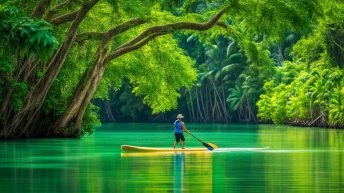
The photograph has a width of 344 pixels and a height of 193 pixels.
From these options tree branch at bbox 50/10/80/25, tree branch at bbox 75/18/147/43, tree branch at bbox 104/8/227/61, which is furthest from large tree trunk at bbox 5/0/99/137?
tree branch at bbox 104/8/227/61

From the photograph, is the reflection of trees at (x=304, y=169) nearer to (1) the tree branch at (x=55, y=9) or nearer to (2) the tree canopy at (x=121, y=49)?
(2) the tree canopy at (x=121, y=49)

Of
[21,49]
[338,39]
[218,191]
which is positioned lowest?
[218,191]

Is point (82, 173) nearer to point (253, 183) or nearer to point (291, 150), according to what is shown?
point (253, 183)

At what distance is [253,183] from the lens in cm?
1850

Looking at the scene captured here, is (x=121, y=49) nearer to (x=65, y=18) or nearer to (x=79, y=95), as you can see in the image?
(x=79, y=95)

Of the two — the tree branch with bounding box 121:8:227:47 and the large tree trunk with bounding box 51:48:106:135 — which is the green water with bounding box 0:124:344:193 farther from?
the large tree trunk with bounding box 51:48:106:135

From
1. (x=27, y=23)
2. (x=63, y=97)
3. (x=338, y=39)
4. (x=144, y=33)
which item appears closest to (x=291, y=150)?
(x=144, y=33)

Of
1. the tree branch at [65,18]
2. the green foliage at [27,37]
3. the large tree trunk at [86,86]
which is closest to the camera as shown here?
the green foliage at [27,37]

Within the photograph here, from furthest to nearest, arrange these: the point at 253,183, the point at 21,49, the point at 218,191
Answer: the point at 253,183
the point at 218,191
the point at 21,49

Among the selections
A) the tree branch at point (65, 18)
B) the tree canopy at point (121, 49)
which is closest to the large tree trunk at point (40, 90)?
the tree canopy at point (121, 49)

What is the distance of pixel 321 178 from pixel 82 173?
518 cm

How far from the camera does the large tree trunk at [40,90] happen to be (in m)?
38.6

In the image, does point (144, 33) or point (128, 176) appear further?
point (144, 33)

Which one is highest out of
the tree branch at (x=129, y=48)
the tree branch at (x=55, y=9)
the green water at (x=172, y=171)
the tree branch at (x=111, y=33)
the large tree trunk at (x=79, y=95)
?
the tree branch at (x=55, y=9)
